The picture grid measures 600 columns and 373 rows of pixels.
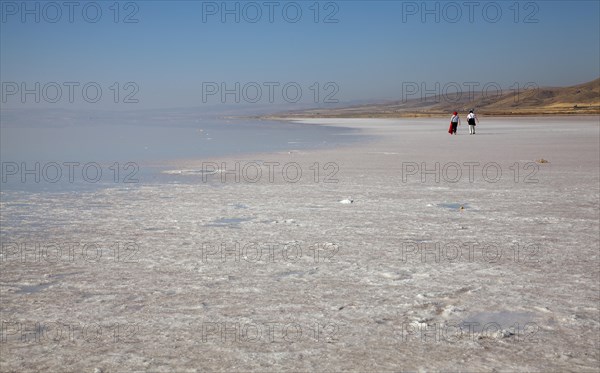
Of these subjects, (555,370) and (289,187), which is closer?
(555,370)

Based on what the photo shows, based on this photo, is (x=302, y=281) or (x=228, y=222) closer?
(x=302, y=281)

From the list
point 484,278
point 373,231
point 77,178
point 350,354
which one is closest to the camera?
point 350,354

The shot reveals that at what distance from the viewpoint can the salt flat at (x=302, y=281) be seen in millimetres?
3510

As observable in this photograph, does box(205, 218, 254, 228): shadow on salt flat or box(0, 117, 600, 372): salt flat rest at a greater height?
box(205, 218, 254, 228): shadow on salt flat

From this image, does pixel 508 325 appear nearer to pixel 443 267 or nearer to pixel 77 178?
pixel 443 267

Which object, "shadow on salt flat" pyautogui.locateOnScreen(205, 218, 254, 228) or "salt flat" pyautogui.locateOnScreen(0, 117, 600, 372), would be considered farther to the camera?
"shadow on salt flat" pyautogui.locateOnScreen(205, 218, 254, 228)

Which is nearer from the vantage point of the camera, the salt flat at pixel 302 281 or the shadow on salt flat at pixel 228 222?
the salt flat at pixel 302 281

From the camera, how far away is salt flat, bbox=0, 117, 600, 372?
3.51 m

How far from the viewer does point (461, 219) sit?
7.58m

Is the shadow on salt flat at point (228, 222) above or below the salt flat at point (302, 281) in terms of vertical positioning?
above

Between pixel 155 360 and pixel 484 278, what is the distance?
9.43ft

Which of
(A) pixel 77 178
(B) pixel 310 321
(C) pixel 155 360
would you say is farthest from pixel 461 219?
(A) pixel 77 178

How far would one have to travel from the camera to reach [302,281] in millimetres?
4926

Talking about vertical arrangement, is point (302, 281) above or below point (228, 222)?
below
